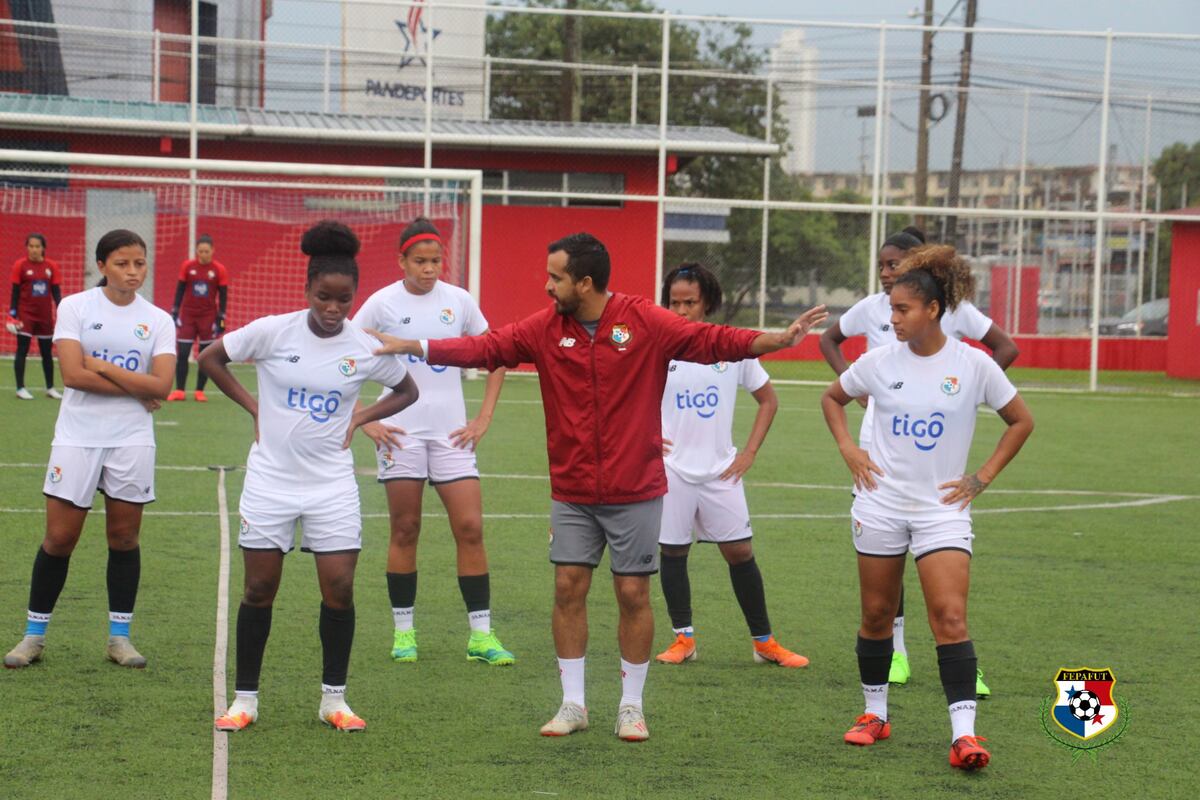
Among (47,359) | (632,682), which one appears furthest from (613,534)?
(47,359)

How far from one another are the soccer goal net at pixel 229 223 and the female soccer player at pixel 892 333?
16850 millimetres

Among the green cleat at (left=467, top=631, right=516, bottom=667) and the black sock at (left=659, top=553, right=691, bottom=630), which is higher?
the black sock at (left=659, top=553, right=691, bottom=630)

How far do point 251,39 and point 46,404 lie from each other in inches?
508

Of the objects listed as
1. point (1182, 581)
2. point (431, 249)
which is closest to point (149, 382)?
point (431, 249)

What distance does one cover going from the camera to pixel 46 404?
18.6m

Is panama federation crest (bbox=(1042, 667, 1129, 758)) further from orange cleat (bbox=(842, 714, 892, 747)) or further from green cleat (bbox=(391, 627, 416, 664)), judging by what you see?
green cleat (bbox=(391, 627, 416, 664))

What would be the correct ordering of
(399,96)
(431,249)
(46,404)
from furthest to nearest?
1. (399,96)
2. (46,404)
3. (431,249)

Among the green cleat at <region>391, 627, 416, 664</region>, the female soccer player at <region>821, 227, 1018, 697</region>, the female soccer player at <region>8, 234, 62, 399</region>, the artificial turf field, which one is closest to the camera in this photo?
the artificial turf field

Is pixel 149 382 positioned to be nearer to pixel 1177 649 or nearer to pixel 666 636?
pixel 666 636

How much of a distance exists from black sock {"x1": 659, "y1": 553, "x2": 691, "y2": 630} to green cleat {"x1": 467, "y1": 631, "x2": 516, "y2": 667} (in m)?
0.89

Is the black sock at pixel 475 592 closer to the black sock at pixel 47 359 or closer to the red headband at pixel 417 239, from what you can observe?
the red headband at pixel 417 239

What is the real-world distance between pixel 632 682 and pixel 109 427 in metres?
2.85

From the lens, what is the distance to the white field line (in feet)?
17.7

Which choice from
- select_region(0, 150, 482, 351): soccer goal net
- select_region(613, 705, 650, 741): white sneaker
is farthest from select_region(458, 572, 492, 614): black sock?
select_region(0, 150, 482, 351): soccer goal net
